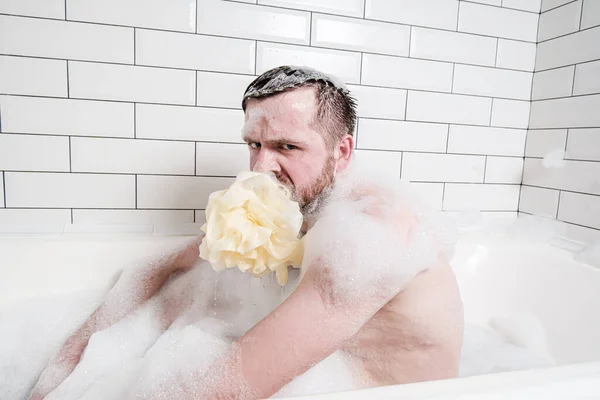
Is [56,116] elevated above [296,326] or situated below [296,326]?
above

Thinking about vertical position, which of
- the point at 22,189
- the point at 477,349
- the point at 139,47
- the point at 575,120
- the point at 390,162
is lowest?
the point at 477,349

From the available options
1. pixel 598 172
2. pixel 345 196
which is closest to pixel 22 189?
pixel 345 196

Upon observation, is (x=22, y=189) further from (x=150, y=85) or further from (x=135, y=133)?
(x=150, y=85)

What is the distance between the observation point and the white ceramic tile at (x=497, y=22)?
1508 mm

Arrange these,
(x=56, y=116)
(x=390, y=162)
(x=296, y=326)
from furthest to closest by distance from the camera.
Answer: (x=390, y=162) < (x=56, y=116) < (x=296, y=326)

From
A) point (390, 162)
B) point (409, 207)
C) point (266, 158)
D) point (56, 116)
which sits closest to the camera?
point (409, 207)

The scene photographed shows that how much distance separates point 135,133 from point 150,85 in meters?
0.15

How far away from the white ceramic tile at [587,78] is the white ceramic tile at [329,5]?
0.72m

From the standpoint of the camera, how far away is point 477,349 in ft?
4.17

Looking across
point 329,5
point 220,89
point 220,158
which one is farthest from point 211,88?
point 329,5

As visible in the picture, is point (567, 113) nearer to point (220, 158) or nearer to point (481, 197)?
point (481, 197)

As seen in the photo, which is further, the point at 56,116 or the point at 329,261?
the point at 56,116

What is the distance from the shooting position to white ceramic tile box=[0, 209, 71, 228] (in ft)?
4.15

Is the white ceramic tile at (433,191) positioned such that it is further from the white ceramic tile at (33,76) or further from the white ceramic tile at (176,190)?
the white ceramic tile at (33,76)
